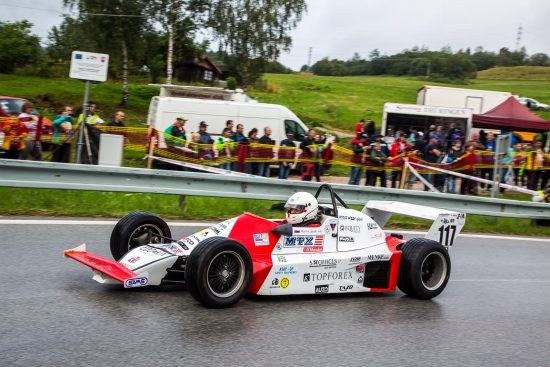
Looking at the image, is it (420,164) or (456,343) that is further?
(420,164)

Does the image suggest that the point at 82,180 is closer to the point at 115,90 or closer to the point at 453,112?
the point at 453,112

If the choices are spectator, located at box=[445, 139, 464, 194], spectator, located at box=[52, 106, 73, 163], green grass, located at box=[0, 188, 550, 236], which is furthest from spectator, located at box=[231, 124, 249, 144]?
spectator, located at box=[445, 139, 464, 194]

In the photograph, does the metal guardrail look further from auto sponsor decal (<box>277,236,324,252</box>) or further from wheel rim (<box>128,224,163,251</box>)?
auto sponsor decal (<box>277,236,324,252</box>)

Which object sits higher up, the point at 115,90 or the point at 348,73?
the point at 348,73

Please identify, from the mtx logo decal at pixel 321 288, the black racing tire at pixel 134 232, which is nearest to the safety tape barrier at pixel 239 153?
the black racing tire at pixel 134 232

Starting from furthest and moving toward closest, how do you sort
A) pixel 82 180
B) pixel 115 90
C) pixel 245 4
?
pixel 115 90
pixel 245 4
pixel 82 180

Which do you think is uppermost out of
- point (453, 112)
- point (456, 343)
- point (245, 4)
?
point (245, 4)

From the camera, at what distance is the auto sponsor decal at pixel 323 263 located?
22.9ft

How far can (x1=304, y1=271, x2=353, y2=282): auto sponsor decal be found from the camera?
22.9 feet

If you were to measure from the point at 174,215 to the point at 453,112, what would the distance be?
55.5ft

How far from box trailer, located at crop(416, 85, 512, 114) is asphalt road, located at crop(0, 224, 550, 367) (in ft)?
67.5

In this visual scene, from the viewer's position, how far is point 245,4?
36.0 metres

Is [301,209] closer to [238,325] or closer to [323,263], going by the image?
[323,263]

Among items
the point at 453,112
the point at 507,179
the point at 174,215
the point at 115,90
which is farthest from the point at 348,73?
the point at 174,215
